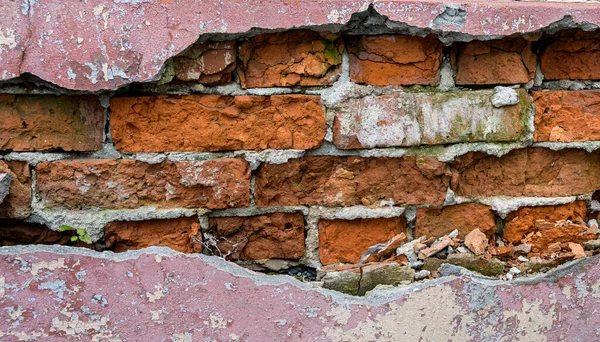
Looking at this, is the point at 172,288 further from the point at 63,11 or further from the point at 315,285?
the point at 63,11

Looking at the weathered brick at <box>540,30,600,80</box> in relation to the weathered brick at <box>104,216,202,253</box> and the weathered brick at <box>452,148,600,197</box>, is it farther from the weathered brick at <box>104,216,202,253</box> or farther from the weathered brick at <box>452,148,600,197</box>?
the weathered brick at <box>104,216,202,253</box>

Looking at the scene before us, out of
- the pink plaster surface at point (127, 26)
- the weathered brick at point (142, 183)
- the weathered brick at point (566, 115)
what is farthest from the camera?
the weathered brick at point (566, 115)

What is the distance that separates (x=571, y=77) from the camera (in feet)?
3.67

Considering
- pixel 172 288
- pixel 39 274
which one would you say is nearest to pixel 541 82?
pixel 172 288

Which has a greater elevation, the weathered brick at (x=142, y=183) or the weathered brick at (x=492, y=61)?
the weathered brick at (x=492, y=61)

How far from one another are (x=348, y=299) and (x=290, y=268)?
0.17 meters

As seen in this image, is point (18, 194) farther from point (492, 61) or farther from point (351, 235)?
point (492, 61)

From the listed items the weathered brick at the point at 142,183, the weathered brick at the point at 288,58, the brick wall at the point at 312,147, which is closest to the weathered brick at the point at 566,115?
the brick wall at the point at 312,147

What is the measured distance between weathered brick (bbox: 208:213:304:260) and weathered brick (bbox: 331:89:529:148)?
0.20m

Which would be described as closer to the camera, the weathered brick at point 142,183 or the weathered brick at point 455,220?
the weathered brick at point 142,183

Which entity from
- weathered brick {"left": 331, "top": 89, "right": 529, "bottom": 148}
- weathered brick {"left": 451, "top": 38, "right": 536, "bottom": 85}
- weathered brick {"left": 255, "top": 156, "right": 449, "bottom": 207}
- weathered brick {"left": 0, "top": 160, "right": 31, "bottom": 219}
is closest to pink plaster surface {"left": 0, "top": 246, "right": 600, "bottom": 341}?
weathered brick {"left": 0, "top": 160, "right": 31, "bottom": 219}

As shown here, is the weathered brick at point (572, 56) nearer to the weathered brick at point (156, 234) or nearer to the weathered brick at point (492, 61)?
the weathered brick at point (492, 61)

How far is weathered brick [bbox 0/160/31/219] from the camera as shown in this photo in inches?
38.1

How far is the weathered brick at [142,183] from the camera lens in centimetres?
99
